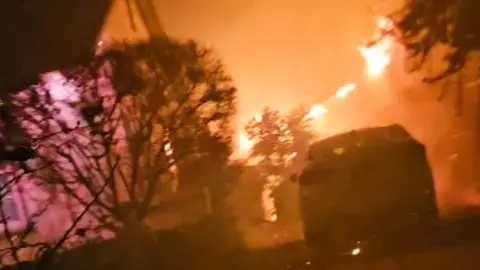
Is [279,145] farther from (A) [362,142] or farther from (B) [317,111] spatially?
(A) [362,142]

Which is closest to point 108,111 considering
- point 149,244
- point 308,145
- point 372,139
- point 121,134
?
point 121,134

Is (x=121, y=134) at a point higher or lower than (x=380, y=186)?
higher

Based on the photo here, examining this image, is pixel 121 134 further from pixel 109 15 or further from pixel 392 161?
pixel 392 161

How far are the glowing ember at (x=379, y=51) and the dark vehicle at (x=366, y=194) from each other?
0.69 ft

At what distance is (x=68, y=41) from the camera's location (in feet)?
8.33

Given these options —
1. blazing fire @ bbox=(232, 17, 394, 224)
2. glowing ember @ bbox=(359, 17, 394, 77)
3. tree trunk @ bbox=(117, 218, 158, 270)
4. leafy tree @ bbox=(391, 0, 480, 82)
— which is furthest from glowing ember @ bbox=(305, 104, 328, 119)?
tree trunk @ bbox=(117, 218, 158, 270)

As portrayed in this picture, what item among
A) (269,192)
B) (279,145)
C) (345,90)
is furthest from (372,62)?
(269,192)

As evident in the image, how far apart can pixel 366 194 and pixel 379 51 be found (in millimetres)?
507

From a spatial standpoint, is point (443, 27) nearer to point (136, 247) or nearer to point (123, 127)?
point (123, 127)

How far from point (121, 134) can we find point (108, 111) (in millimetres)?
96

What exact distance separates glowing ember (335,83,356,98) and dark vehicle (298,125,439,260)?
0.15 m

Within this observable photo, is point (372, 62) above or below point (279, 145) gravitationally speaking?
above

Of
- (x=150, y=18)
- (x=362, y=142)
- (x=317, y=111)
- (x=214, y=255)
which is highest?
(x=150, y=18)

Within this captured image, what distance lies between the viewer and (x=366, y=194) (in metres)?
2.60
